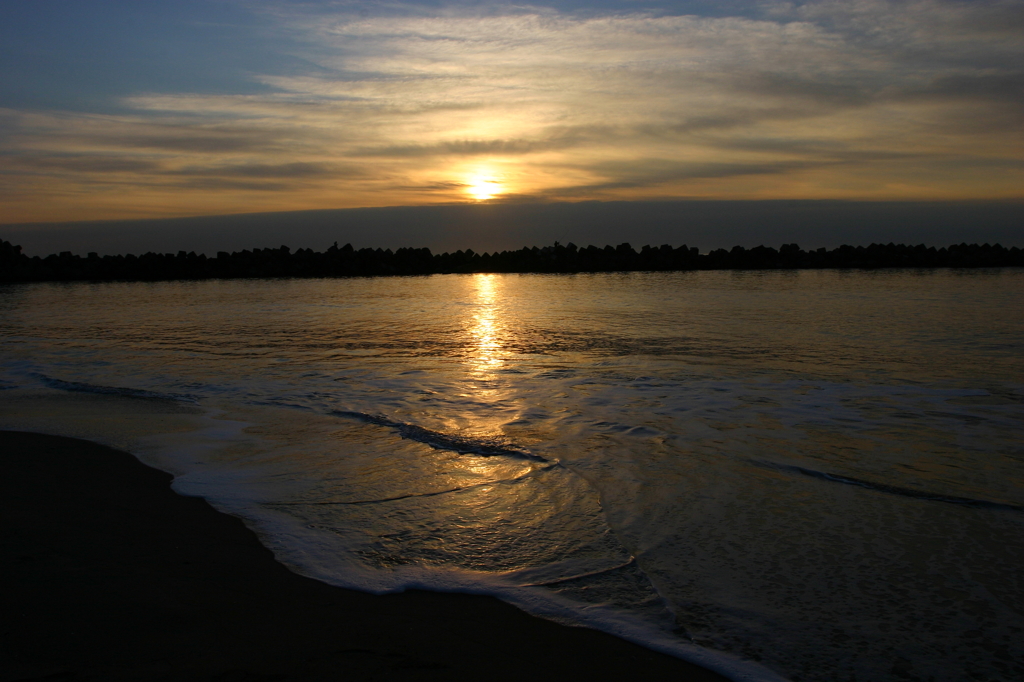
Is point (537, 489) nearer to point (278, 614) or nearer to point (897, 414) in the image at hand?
point (278, 614)

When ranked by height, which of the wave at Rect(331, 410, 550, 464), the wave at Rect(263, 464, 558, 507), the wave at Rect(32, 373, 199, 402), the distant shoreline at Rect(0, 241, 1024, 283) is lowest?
the wave at Rect(263, 464, 558, 507)

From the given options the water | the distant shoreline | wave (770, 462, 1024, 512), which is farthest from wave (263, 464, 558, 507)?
the distant shoreline

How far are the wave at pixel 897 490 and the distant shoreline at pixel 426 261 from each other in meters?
41.2

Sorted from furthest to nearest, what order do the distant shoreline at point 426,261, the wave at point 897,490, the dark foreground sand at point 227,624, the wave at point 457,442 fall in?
the distant shoreline at point 426,261
the wave at point 457,442
the wave at point 897,490
the dark foreground sand at point 227,624

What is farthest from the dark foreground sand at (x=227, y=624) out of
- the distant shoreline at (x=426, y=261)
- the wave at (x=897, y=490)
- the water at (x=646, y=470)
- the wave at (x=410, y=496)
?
the distant shoreline at (x=426, y=261)

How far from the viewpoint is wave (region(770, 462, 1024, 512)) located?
12.3ft

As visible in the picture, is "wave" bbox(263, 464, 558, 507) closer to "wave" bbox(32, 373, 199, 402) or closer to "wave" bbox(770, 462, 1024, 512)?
"wave" bbox(770, 462, 1024, 512)

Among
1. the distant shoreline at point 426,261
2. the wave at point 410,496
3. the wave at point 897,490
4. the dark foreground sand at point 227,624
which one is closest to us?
the dark foreground sand at point 227,624

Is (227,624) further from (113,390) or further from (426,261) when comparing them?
(426,261)

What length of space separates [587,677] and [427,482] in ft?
7.43

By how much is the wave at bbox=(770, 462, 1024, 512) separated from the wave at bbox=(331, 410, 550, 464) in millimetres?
1733

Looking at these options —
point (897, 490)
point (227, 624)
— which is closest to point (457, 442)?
point (227, 624)

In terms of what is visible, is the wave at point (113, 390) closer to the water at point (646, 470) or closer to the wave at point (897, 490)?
the water at point (646, 470)

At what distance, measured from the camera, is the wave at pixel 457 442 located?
4.96 m
